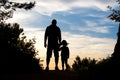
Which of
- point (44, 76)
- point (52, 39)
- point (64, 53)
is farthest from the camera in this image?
point (64, 53)

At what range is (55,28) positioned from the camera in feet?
72.0

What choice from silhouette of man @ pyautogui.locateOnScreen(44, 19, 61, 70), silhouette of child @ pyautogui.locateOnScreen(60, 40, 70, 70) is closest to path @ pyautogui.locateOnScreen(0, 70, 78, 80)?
silhouette of man @ pyautogui.locateOnScreen(44, 19, 61, 70)

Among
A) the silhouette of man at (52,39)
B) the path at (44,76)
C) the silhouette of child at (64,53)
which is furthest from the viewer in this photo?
the silhouette of child at (64,53)

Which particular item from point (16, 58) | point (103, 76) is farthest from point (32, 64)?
point (103, 76)

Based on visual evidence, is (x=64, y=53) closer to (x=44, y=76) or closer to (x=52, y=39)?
(x=52, y=39)

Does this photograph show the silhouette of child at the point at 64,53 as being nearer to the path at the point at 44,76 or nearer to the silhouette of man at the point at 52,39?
the silhouette of man at the point at 52,39

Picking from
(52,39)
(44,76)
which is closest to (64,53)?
(52,39)

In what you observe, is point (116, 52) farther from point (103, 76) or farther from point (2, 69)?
point (2, 69)

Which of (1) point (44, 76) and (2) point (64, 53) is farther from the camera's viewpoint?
(2) point (64, 53)

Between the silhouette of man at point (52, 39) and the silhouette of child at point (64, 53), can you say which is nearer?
the silhouette of man at point (52, 39)

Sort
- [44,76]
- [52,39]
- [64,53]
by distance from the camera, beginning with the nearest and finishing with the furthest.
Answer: [44,76] → [52,39] → [64,53]

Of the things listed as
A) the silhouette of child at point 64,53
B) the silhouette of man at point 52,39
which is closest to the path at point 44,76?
the silhouette of man at point 52,39

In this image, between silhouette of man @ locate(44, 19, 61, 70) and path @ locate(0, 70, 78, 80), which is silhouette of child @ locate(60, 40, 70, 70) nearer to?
silhouette of man @ locate(44, 19, 61, 70)

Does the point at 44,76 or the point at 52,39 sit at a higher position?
the point at 52,39
